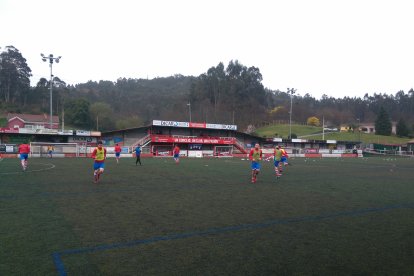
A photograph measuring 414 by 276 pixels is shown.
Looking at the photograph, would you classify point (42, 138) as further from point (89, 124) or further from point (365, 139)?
point (365, 139)

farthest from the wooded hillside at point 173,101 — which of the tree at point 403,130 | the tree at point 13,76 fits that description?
the tree at point 403,130

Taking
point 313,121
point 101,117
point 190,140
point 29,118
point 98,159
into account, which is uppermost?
point 313,121

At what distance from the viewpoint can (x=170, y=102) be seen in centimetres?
10631

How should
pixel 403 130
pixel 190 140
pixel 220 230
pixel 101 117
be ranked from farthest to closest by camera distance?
pixel 403 130 → pixel 101 117 → pixel 190 140 → pixel 220 230

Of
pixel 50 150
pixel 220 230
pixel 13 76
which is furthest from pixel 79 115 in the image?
pixel 220 230

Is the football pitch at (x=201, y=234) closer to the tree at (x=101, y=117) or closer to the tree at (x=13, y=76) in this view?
the tree at (x=101, y=117)

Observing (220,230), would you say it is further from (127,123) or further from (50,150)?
(127,123)

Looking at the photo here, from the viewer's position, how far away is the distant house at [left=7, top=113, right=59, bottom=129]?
6775 centimetres

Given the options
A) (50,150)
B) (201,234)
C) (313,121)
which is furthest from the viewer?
(313,121)

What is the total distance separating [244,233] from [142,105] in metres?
102

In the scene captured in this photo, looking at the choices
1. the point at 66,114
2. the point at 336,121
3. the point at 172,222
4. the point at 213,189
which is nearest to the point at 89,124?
the point at 66,114

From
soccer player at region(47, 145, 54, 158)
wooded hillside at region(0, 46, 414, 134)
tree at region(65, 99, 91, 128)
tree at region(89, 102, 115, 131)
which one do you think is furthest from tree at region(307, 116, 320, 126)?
soccer player at region(47, 145, 54, 158)

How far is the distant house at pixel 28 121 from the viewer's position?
6775cm

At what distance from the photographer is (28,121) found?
71562mm
